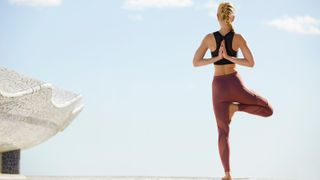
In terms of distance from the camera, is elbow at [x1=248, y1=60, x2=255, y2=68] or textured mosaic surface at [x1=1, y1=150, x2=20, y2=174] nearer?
elbow at [x1=248, y1=60, x2=255, y2=68]

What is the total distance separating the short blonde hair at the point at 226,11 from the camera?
275 inches

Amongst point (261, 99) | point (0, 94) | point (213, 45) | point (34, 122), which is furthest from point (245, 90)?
point (34, 122)

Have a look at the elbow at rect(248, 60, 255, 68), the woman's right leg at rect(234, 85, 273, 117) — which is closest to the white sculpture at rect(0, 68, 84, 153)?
the woman's right leg at rect(234, 85, 273, 117)

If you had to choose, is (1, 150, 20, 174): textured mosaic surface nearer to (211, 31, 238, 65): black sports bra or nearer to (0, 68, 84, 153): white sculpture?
(0, 68, 84, 153): white sculpture

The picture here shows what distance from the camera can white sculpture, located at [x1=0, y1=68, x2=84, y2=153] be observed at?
28.3 feet

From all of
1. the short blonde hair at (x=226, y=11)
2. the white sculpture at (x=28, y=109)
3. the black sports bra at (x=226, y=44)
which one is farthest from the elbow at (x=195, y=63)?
the white sculpture at (x=28, y=109)

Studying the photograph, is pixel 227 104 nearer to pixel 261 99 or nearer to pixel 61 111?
pixel 261 99

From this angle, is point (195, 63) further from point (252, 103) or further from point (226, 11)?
point (252, 103)

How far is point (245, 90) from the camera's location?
700 cm

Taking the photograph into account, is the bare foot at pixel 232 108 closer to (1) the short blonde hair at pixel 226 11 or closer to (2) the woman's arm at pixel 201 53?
(2) the woman's arm at pixel 201 53

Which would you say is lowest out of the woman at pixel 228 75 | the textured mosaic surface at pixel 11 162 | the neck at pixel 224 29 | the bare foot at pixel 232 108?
the textured mosaic surface at pixel 11 162

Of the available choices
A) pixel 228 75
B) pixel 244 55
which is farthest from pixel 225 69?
pixel 244 55

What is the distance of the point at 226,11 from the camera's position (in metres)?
6.98

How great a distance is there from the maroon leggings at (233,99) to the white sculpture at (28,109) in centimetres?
347
